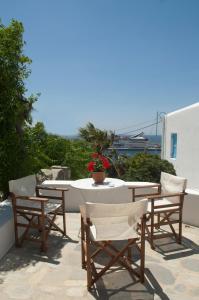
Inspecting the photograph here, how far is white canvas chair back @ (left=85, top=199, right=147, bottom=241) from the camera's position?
2.64 metres

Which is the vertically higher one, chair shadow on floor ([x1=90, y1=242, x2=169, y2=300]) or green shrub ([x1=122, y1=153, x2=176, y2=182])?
green shrub ([x1=122, y1=153, x2=176, y2=182])

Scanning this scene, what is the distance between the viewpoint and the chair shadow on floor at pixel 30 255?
3338mm

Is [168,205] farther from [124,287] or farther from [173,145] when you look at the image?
[173,145]

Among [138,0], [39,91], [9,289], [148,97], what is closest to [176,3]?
[138,0]

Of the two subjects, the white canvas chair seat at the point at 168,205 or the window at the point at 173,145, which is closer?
the white canvas chair seat at the point at 168,205

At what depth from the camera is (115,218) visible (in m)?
2.75

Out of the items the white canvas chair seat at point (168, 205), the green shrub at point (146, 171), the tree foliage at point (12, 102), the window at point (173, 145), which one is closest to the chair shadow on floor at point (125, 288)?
the white canvas chair seat at point (168, 205)

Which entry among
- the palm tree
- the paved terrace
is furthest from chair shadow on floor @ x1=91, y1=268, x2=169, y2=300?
the palm tree

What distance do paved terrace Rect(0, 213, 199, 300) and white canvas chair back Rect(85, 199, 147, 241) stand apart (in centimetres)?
57

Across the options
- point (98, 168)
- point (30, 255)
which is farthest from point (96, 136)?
point (30, 255)

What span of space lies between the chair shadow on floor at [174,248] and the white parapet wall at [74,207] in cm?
62

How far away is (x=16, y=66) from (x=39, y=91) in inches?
29.0

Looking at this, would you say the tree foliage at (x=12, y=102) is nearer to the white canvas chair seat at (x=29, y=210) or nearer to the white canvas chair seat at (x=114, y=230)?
the white canvas chair seat at (x=29, y=210)

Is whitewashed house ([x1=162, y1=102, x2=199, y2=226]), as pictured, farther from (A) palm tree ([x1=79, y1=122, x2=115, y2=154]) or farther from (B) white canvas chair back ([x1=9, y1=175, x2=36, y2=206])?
(B) white canvas chair back ([x1=9, y1=175, x2=36, y2=206])
